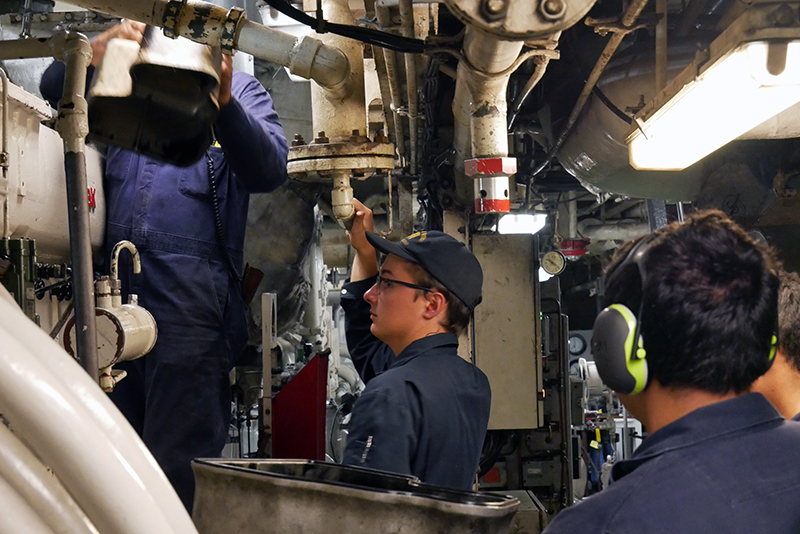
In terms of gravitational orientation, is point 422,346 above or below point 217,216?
below

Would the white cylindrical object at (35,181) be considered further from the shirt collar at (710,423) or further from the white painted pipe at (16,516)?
the shirt collar at (710,423)

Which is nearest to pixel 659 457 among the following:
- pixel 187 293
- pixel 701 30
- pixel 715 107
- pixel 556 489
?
pixel 715 107

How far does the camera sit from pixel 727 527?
3.56 feet

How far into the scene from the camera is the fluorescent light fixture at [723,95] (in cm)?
173

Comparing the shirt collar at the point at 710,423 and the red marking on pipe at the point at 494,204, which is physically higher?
the red marking on pipe at the point at 494,204

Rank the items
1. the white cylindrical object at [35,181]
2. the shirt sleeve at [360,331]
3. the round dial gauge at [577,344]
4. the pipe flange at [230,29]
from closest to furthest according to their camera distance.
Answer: the pipe flange at [230,29]
the white cylindrical object at [35,181]
the shirt sleeve at [360,331]
the round dial gauge at [577,344]

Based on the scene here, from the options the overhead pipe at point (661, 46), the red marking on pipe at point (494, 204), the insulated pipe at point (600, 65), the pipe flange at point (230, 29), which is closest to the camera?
the pipe flange at point (230, 29)

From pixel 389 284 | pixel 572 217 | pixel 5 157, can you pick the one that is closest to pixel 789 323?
pixel 389 284

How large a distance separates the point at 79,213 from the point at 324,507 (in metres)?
0.87

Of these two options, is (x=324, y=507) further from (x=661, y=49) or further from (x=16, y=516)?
(x=661, y=49)

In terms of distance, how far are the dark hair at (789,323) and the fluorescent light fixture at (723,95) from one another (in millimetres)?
480

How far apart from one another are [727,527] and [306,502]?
631 mm

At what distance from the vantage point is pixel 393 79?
9.36 feet

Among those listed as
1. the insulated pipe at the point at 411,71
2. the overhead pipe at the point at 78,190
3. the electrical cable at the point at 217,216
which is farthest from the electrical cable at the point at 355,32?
the electrical cable at the point at 217,216
